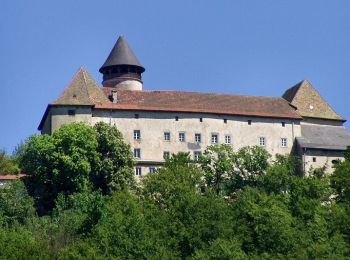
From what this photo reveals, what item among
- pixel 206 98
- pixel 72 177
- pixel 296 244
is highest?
pixel 206 98

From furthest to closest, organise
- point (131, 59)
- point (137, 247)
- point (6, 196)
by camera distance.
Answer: point (131, 59), point (6, 196), point (137, 247)

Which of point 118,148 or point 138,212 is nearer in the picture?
point 138,212

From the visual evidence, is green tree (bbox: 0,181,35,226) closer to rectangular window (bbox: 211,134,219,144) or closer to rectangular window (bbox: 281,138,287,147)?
rectangular window (bbox: 211,134,219,144)

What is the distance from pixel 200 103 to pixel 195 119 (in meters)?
2.38

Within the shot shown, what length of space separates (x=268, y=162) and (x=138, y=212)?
63.3 feet

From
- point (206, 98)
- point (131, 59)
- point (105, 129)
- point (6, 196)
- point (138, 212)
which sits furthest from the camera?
point (131, 59)

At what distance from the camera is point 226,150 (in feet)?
281

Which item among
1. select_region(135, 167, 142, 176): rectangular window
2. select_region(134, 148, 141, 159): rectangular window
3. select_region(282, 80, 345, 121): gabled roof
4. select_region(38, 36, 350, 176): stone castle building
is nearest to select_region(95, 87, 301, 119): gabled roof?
select_region(38, 36, 350, 176): stone castle building

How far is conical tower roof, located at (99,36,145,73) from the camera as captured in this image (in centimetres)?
9825

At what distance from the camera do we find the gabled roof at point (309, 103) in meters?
95.8

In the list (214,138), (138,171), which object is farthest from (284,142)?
(138,171)

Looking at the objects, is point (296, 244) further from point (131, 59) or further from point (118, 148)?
point (131, 59)

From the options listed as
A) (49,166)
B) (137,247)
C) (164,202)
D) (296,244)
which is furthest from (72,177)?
(296,244)

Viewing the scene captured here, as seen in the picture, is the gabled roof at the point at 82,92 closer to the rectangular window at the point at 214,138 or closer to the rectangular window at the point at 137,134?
the rectangular window at the point at 137,134
